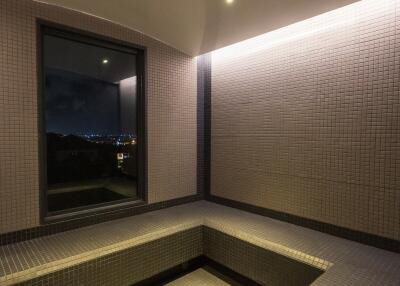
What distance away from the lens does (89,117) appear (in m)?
3.13

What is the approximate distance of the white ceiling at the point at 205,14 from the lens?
219cm

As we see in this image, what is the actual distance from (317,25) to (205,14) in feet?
3.89

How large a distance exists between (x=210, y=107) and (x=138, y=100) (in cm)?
109

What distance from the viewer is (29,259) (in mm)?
1972

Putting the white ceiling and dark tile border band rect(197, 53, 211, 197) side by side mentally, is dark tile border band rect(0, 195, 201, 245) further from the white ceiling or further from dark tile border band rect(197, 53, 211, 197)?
the white ceiling

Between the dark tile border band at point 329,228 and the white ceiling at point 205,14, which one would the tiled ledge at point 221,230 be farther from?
the white ceiling at point 205,14

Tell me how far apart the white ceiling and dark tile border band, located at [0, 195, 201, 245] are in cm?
211

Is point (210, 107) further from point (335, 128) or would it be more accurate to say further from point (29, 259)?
point (29, 259)

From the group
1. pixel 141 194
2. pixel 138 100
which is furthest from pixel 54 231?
pixel 138 100

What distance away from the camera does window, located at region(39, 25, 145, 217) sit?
255cm

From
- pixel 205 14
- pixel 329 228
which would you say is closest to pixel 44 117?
pixel 205 14

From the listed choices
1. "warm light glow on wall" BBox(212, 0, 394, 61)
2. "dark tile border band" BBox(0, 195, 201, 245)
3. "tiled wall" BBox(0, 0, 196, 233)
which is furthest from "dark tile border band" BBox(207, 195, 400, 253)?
"tiled wall" BBox(0, 0, 196, 233)

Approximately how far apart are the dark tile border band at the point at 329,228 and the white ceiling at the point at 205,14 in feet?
6.76

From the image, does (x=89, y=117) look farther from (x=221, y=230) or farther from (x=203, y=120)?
(x=221, y=230)
